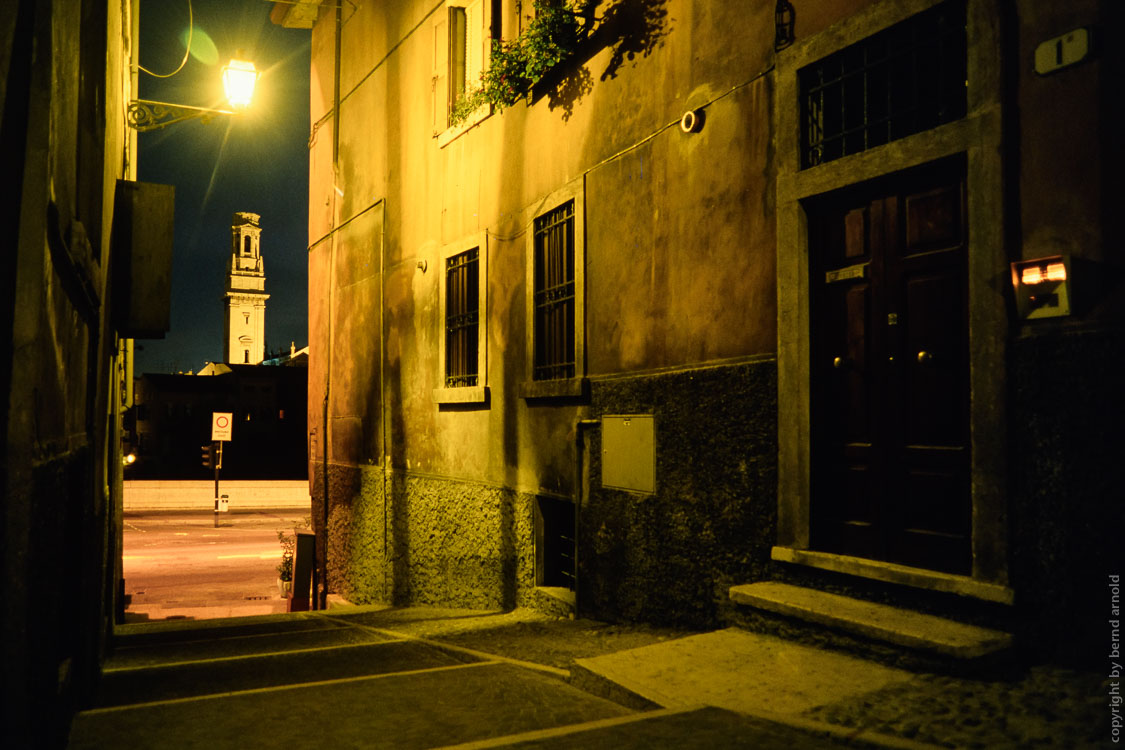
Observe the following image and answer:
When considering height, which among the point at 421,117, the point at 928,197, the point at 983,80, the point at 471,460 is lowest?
the point at 471,460

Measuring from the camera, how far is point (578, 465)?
24.6 ft

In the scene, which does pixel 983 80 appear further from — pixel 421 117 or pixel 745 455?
pixel 421 117

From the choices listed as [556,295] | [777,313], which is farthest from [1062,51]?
[556,295]

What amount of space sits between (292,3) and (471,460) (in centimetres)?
967

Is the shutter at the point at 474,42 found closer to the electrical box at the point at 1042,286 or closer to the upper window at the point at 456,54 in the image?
the upper window at the point at 456,54

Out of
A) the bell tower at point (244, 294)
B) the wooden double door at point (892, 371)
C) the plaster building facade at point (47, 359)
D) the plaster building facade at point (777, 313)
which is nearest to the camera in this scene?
the plaster building facade at point (47, 359)

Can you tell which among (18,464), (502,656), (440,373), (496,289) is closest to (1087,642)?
(502,656)

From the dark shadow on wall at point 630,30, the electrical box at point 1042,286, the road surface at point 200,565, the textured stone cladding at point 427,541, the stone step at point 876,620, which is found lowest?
the road surface at point 200,565

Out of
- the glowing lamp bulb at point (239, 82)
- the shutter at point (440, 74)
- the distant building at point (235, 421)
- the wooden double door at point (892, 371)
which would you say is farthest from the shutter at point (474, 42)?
the distant building at point (235, 421)

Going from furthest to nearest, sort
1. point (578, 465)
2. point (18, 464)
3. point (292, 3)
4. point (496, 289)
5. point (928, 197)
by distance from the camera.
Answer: point (292, 3) < point (496, 289) < point (578, 465) < point (928, 197) < point (18, 464)

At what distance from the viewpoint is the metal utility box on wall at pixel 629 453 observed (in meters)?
6.55

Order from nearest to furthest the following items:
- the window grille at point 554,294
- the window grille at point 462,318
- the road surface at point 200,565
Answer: the window grille at point 554,294, the window grille at point 462,318, the road surface at point 200,565

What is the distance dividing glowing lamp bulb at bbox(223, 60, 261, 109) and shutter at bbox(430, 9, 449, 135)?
7.80 ft

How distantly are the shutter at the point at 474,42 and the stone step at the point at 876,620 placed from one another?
719cm
